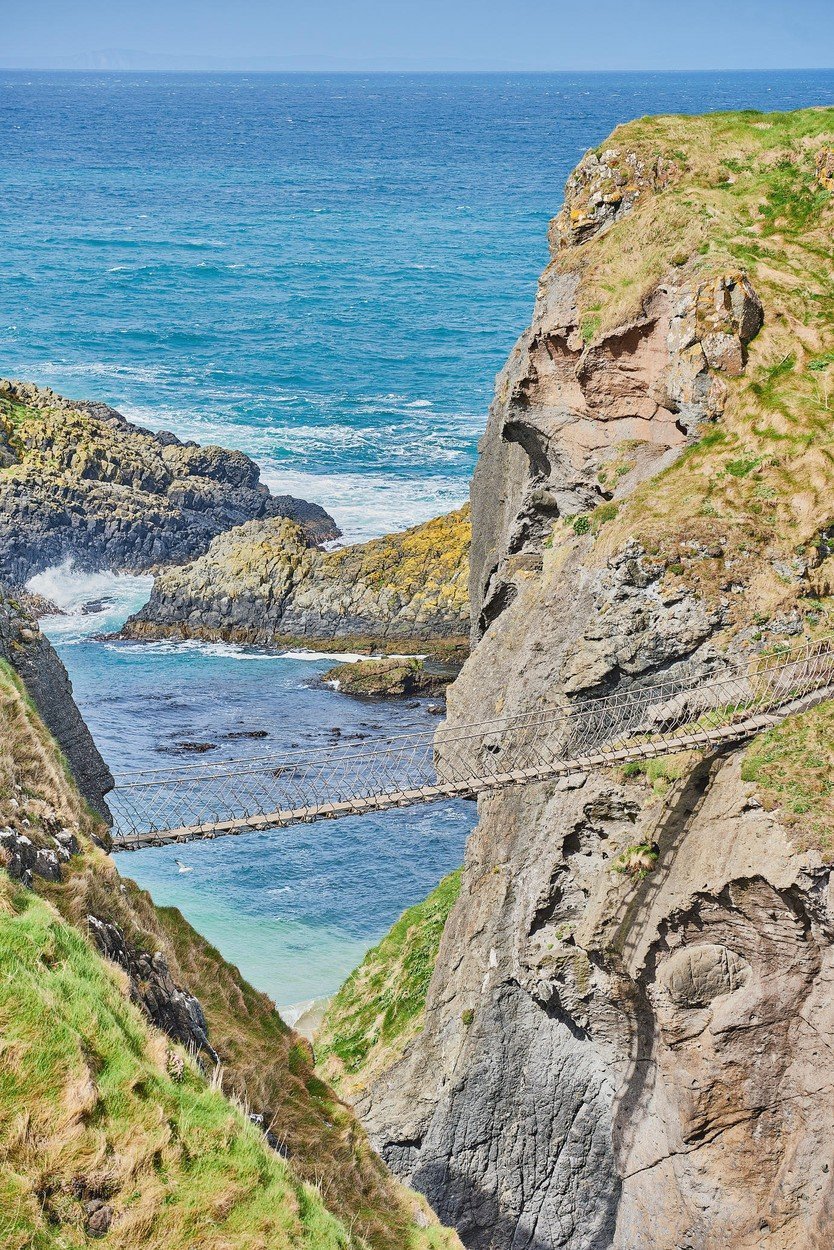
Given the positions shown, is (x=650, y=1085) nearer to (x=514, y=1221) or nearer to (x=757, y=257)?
(x=514, y=1221)

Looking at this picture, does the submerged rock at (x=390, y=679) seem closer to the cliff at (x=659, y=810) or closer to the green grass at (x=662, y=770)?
the cliff at (x=659, y=810)

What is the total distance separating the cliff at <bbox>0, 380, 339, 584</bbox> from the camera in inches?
2440

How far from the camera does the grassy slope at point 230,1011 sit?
Result: 15242mm

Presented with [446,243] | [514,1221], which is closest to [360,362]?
[446,243]

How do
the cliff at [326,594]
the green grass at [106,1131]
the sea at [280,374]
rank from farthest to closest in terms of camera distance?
the cliff at [326,594] → the sea at [280,374] → the green grass at [106,1131]

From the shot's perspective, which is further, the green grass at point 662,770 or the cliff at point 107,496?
the cliff at point 107,496

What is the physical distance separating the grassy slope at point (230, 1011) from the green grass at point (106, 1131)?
151 centimetres

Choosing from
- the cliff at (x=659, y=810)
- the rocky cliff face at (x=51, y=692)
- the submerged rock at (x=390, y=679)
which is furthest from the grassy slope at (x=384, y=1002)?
the submerged rock at (x=390, y=679)

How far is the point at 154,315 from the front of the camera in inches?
4562

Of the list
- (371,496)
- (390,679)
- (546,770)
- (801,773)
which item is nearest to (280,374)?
(371,496)

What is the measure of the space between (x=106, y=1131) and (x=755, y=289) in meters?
21.7

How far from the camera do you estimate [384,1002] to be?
30.8 meters

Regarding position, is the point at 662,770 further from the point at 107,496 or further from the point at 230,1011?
the point at 107,496

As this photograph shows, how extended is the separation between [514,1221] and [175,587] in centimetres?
3615
